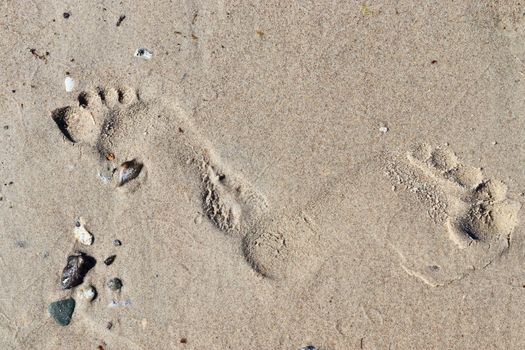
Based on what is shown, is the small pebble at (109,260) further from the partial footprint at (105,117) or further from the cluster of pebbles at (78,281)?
the partial footprint at (105,117)

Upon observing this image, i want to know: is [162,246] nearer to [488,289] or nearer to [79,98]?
[79,98]

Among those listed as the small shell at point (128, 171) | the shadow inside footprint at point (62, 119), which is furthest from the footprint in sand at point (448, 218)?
the shadow inside footprint at point (62, 119)

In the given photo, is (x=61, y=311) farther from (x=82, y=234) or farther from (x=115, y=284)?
(x=82, y=234)

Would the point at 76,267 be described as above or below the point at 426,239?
below

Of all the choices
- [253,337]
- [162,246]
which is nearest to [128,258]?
[162,246]

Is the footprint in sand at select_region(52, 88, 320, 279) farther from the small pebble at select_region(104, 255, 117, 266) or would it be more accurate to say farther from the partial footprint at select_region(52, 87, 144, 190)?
the small pebble at select_region(104, 255, 117, 266)

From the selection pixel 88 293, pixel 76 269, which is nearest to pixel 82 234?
pixel 76 269
